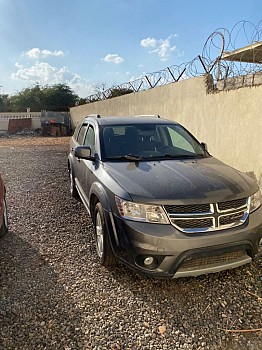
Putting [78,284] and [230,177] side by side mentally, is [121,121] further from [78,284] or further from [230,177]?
[78,284]

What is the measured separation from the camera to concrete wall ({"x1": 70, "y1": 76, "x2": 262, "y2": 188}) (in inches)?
205

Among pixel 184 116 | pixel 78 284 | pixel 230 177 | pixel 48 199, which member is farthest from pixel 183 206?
pixel 184 116

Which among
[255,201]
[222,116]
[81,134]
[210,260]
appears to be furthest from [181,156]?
[222,116]

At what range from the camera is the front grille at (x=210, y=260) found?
97.9 inches

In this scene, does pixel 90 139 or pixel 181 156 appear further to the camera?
pixel 90 139

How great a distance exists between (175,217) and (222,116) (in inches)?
167

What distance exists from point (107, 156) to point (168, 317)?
1920 millimetres

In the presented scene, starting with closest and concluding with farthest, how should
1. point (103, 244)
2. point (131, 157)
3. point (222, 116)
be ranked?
1. point (103, 244)
2. point (131, 157)
3. point (222, 116)

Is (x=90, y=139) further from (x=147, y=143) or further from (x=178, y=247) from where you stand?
(x=178, y=247)

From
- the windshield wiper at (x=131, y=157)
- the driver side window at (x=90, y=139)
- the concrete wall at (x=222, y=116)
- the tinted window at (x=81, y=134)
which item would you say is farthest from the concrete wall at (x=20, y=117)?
the windshield wiper at (x=131, y=157)

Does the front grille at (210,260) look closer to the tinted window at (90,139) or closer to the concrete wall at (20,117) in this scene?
the tinted window at (90,139)

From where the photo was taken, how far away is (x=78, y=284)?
281cm

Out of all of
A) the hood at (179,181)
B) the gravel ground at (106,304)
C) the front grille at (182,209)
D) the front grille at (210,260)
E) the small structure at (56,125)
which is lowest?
the gravel ground at (106,304)

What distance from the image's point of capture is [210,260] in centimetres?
254
